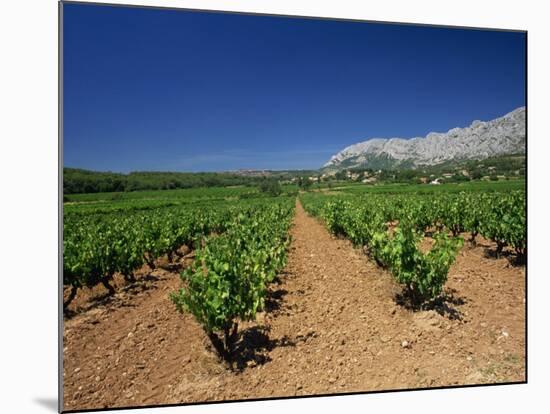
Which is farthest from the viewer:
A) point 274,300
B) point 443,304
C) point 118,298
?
point 274,300

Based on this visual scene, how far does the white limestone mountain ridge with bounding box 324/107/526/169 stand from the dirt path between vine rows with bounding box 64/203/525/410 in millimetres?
1185

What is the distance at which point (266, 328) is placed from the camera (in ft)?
11.2

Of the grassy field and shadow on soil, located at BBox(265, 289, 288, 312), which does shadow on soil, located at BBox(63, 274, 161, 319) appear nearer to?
shadow on soil, located at BBox(265, 289, 288, 312)

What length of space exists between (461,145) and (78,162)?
3176 mm

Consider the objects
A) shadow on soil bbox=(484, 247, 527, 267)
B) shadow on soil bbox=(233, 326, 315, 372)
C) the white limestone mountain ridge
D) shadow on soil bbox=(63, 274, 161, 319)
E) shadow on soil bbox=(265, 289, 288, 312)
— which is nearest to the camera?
shadow on soil bbox=(233, 326, 315, 372)

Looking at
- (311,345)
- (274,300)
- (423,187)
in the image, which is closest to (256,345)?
(311,345)

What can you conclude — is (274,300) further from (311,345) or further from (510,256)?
(510,256)

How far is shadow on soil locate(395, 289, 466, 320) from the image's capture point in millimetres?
3539

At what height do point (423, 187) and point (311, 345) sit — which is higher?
point (423, 187)

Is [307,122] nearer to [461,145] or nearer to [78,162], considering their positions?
[461,145]

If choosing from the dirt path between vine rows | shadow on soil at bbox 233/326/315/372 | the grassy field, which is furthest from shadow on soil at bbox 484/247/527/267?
shadow on soil at bbox 233/326/315/372

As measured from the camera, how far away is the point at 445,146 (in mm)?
3645

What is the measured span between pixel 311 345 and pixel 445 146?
212cm

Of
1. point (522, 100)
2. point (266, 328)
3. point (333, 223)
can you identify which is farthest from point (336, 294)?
point (333, 223)
